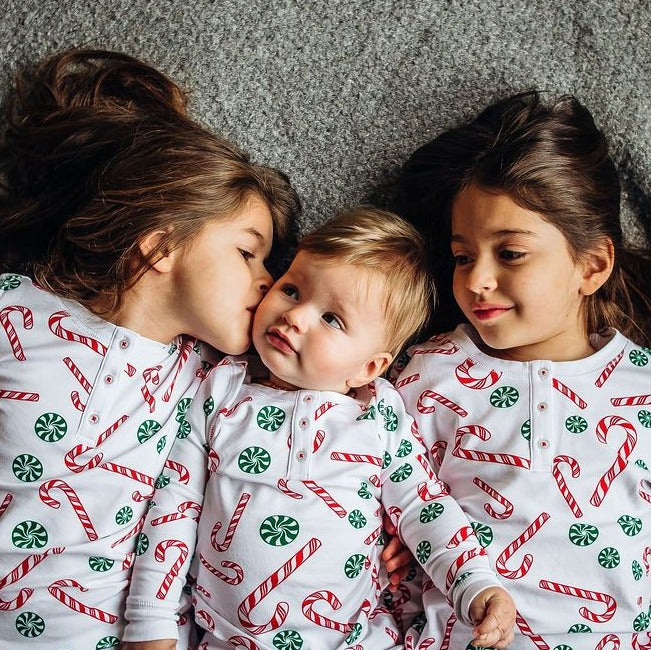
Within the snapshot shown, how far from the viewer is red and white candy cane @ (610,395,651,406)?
129 centimetres

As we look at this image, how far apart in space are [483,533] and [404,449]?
0.18m

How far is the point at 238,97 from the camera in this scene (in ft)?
4.65

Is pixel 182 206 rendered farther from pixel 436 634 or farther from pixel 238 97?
pixel 436 634

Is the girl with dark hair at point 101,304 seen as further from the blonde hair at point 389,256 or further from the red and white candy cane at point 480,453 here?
the red and white candy cane at point 480,453

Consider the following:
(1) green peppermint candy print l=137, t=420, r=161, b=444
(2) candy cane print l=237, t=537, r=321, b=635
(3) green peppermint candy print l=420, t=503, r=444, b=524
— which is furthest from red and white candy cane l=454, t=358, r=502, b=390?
(1) green peppermint candy print l=137, t=420, r=161, b=444

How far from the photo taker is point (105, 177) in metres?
1.30

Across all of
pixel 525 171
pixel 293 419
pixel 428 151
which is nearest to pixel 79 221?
pixel 293 419

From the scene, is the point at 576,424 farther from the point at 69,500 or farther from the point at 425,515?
the point at 69,500

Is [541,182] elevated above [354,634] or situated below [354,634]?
above

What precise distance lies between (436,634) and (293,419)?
1.34 ft

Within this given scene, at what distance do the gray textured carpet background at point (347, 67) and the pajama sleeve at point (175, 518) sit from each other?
1.28 ft

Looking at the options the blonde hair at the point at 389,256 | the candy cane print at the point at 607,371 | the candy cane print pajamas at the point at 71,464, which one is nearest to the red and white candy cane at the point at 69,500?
the candy cane print pajamas at the point at 71,464

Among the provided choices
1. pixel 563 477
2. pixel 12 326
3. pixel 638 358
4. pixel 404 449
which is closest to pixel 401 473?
pixel 404 449

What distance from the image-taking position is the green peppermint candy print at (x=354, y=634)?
1.20 meters
